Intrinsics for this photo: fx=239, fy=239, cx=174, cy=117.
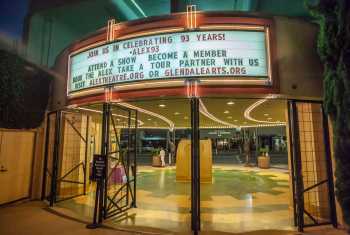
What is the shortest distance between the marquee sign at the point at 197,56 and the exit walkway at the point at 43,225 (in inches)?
125

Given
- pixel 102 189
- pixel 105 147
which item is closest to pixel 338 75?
pixel 105 147

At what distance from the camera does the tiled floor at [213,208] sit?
527 centimetres

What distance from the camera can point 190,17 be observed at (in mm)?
5043

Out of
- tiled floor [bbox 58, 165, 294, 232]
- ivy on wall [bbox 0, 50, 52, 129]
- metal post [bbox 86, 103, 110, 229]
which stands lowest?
tiled floor [bbox 58, 165, 294, 232]

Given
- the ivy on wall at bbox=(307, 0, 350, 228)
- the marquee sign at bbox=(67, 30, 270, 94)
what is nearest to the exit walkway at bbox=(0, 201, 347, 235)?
the ivy on wall at bbox=(307, 0, 350, 228)

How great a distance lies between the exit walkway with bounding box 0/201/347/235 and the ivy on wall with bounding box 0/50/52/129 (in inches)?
98.4

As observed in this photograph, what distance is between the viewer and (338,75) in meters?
4.28

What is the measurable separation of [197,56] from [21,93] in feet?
18.6

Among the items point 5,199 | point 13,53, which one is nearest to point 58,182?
point 5,199

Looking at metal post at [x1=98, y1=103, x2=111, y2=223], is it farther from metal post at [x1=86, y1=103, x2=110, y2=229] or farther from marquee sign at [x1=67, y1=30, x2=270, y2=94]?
marquee sign at [x1=67, y1=30, x2=270, y2=94]

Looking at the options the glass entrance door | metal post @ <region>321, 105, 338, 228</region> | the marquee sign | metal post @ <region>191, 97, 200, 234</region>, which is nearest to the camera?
metal post @ <region>191, 97, 200, 234</region>

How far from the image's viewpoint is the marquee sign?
15.9 ft

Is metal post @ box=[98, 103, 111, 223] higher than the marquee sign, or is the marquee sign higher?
the marquee sign

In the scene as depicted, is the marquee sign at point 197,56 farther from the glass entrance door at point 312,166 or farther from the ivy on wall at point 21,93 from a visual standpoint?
the ivy on wall at point 21,93
